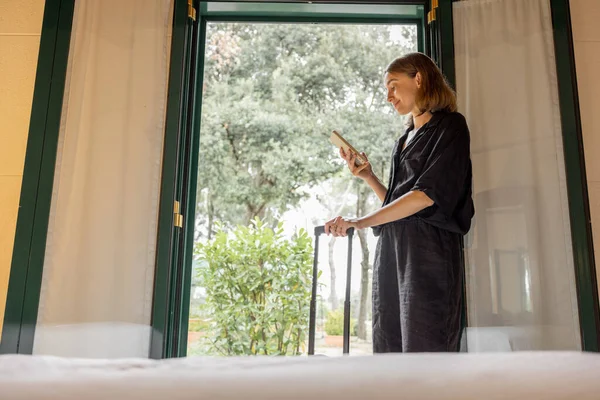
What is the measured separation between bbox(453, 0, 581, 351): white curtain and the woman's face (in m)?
0.52

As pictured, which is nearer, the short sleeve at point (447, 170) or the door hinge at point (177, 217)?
the short sleeve at point (447, 170)

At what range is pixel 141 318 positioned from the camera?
2.34 metres

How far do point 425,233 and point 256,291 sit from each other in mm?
2677

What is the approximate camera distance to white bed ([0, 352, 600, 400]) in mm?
458

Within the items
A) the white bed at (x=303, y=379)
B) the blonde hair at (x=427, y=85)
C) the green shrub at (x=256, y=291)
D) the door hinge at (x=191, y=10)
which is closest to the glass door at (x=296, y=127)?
the green shrub at (x=256, y=291)

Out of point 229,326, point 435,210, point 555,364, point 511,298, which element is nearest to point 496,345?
point 511,298

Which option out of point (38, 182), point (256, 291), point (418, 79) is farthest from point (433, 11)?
point (256, 291)

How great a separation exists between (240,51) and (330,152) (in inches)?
51.8

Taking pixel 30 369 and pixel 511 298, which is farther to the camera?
pixel 511 298

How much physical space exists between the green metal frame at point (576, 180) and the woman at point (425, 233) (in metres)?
0.71

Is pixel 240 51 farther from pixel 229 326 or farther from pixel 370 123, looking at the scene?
pixel 229 326

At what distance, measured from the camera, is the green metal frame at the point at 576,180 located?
2.26 metres

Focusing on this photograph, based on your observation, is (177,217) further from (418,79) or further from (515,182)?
(515,182)

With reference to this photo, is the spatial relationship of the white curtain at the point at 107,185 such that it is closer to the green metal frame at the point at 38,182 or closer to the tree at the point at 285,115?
the green metal frame at the point at 38,182
